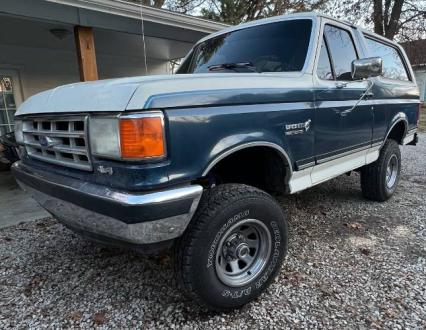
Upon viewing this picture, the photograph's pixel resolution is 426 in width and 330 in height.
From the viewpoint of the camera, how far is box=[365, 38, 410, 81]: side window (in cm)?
421

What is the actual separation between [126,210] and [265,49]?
6.67 feet

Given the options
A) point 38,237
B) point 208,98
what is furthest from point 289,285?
point 38,237

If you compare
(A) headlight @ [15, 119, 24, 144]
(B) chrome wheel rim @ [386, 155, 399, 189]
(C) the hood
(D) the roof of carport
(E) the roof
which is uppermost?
(E) the roof

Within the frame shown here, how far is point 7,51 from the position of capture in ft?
27.6

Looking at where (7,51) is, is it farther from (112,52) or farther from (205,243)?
(205,243)

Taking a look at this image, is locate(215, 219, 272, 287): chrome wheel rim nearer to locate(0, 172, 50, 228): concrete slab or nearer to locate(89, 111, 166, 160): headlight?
locate(89, 111, 166, 160): headlight

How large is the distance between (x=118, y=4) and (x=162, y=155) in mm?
4941

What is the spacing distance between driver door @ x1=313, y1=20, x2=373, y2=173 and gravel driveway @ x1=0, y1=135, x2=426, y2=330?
91cm

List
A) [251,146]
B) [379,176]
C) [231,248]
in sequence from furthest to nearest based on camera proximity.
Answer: [379,176] < [231,248] < [251,146]

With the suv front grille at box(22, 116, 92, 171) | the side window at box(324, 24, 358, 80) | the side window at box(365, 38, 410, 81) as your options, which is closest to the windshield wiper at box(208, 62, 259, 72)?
the side window at box(324, 24, 358, 80)

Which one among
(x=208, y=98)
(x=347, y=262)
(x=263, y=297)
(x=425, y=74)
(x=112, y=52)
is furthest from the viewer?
(x=425, y=74)

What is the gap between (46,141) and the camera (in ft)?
7.87

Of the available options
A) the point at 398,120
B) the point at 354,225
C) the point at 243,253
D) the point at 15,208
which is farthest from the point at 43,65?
the point at 243,253

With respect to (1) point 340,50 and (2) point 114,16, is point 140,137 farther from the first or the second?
(2) point 114,16
